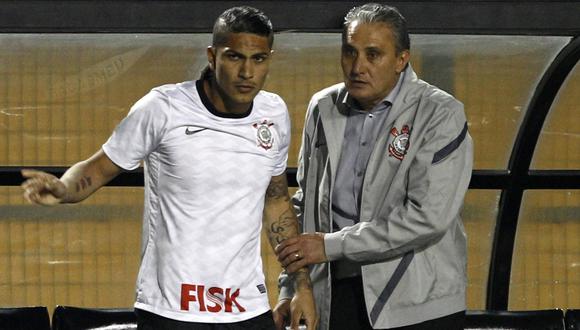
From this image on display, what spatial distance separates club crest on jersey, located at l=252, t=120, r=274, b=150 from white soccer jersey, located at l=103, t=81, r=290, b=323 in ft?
0.28

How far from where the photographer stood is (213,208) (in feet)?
16.0

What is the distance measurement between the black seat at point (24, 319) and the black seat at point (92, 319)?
7 centimetres

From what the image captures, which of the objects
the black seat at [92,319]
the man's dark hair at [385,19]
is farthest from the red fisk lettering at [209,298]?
the black seat at [92,319]

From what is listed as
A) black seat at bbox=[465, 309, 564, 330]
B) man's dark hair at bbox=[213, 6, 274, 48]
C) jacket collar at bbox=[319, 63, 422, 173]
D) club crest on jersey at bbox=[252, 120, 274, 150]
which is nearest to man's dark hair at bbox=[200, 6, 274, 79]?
man's dark hair at bbox=[213, 6, 274, 48]

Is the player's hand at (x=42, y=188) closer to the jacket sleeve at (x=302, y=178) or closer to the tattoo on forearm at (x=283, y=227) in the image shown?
the tattoo on forearm at (x=283, y=227)

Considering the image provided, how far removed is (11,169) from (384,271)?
2.86m

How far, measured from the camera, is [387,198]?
519cm

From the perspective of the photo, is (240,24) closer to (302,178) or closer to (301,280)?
(302,178)

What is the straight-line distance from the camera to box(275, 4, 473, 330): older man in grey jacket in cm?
514

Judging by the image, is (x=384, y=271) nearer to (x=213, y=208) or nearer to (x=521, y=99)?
(x=213, y=208)

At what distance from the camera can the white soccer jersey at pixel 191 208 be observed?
4.87 metres

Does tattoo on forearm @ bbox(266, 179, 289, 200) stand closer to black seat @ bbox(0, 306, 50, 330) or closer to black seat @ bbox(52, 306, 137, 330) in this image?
black seat @ bbox(52, 306, 137, 330)

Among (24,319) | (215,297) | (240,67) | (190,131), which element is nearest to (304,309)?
(215,297)

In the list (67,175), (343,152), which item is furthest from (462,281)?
(67,175)
